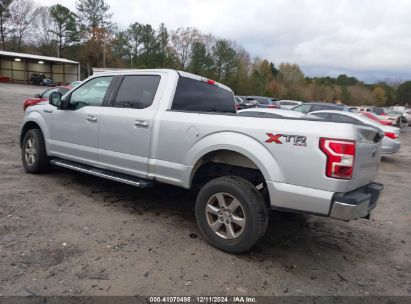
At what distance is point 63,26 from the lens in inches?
2721

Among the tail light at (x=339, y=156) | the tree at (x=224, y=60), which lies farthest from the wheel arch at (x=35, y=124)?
the tree at (x=224, y=60)

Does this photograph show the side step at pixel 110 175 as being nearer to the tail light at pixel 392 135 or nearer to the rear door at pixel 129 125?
the rear door at pixel 129 125

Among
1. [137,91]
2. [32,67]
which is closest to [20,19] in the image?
[32,67]

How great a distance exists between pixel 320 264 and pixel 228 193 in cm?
123

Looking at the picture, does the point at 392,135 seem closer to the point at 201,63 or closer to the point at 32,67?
the point at 32,67

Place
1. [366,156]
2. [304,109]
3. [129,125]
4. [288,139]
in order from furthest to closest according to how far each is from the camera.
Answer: [304,109] < [129,125] < [366,156] < [288,139]

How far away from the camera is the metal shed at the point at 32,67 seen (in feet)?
153

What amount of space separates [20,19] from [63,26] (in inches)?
336

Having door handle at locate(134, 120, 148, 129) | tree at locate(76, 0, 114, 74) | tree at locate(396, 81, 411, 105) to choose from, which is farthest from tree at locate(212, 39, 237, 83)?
tree at locate(396, 81, 411, 105)

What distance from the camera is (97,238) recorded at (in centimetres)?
376

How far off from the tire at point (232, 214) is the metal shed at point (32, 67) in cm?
4966

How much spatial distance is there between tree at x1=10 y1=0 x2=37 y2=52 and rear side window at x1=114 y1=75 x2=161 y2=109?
7380 centimetres

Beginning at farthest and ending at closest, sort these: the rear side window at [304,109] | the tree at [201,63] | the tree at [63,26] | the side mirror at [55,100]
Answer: the tree at [63,26] < the tree at [201,63] < the rear side window at [304,109] < the side mirror at [55,100]

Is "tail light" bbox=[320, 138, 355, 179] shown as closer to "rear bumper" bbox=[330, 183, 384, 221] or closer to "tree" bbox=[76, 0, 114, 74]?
"rear bumper" bbox=[330, 183, 384, 221]
